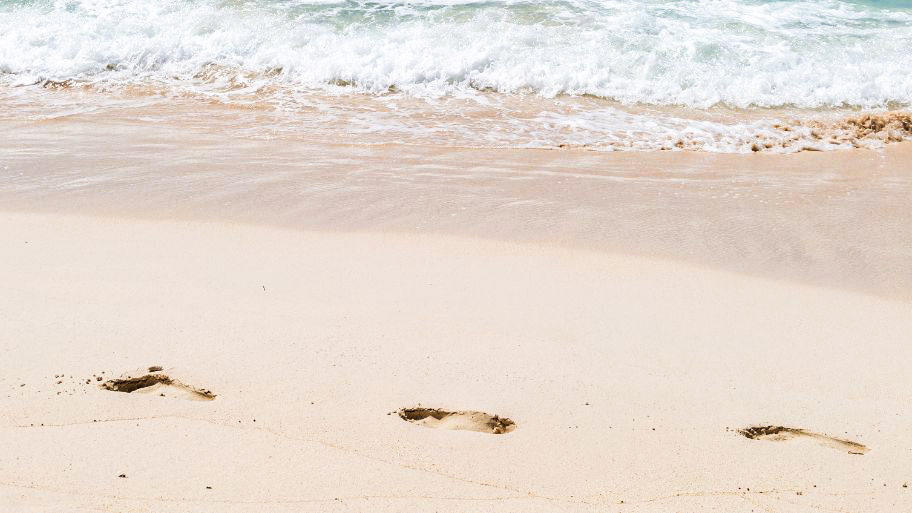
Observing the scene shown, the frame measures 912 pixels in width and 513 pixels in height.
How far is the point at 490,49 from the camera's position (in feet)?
29.6

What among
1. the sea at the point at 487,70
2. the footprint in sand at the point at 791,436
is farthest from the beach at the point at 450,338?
the sea at the point at 487,70

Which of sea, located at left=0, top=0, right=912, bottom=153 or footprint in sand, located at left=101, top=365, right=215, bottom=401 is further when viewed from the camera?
sea, located at left=0, top=0, right=912, bottom=153

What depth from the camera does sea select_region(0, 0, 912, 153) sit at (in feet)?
22.9

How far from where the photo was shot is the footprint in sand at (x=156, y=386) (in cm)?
254

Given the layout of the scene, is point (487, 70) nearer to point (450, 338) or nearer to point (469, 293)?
point (469, 293)

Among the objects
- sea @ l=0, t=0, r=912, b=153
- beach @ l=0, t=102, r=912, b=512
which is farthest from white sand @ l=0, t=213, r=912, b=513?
sea @ l=0, t=0, r=912, b=153

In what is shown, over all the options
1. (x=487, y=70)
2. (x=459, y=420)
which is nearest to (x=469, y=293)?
(x=459, y=420)

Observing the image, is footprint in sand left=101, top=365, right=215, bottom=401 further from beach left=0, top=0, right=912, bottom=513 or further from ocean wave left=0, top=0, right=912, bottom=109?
ocean wave left=0, top=0, right=912, bottom=109

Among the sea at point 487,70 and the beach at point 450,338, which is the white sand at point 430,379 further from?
the sea at point 487,70

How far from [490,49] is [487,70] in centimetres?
40

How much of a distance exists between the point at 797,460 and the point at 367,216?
296cm

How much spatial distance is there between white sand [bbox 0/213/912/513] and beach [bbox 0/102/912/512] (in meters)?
0.01

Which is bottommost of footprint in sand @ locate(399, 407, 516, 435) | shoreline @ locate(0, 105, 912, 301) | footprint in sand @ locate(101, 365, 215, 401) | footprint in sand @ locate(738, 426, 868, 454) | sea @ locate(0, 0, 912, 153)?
footprint in sand @ locate(738, 426, 868, 454)

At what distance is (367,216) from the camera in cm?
462
